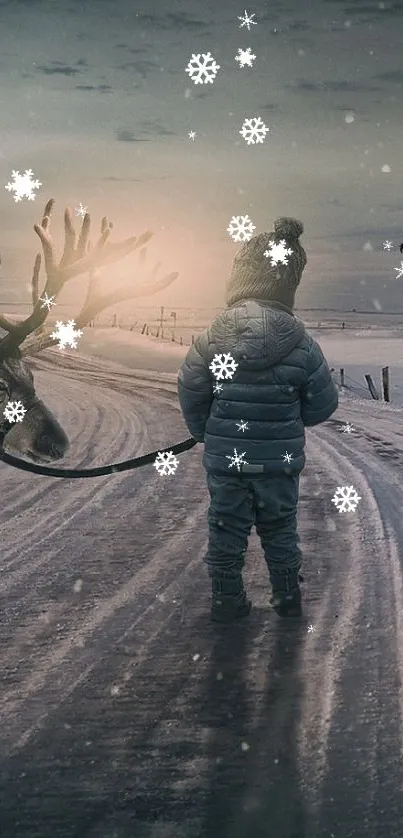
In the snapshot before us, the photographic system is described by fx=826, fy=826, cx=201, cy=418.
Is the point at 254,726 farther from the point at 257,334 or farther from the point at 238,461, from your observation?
the point at 257,334

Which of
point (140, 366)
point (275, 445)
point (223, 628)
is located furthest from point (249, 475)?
point (140, 366)

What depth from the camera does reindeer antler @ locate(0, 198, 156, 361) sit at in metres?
5.80

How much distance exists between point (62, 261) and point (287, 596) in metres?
2.96

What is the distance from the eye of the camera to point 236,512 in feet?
15.0

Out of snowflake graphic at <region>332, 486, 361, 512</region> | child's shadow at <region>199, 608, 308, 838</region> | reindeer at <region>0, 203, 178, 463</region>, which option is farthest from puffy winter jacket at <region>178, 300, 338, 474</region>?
snowflake graphic at <region>332, 486, 361, 512</region>

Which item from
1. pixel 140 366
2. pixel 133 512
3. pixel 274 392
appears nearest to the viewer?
pixel 274 392

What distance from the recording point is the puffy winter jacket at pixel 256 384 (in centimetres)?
446

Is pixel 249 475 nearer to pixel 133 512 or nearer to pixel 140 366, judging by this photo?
pixel 133 512

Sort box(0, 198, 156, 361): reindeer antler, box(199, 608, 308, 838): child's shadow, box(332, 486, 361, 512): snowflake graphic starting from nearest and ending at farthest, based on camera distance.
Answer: box(199, 608, 308, 838): child's shadow → box(0, 198, 156, 361): reindeer antler → box(332, 486, 361, 512): snowflake graphic

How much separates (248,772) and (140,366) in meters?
27.0

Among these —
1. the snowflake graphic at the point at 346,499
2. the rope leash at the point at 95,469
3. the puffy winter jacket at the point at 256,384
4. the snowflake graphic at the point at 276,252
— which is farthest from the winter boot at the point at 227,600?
the snowflake graphic at the point at 346,499

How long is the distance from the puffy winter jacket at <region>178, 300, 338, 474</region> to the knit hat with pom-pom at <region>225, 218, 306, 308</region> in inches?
3.1

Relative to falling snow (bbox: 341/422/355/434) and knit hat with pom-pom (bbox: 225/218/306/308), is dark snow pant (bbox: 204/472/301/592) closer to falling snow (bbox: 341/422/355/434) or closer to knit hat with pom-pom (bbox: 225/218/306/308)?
knit hat with pom-pom (bbox: 225/218/306/308)

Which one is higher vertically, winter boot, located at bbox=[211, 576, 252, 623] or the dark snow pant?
the dark snow pant
